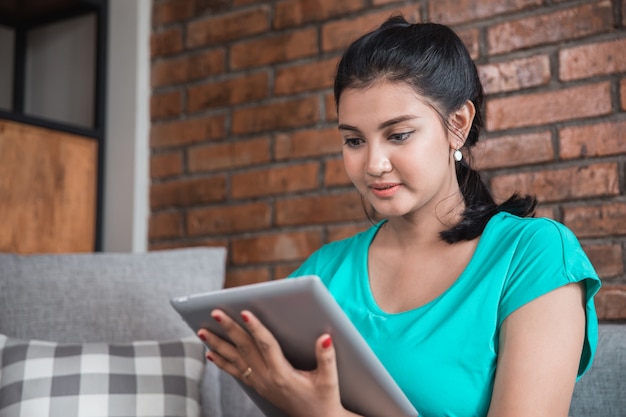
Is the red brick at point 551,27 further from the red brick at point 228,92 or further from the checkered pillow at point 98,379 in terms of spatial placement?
the checkered pillow at point 98,379

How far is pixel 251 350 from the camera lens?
1.09 meters

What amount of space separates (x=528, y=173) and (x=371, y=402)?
0.88 metres

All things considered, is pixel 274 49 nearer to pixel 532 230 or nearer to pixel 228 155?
pixel 228 155

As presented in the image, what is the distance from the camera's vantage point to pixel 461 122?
125 centimetres

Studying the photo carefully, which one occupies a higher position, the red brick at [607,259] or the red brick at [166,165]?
the red brick at [166,165]

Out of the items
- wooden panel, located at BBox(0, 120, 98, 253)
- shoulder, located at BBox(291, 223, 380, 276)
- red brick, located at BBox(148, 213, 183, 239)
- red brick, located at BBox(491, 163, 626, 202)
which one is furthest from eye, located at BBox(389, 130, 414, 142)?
wooden panel, located at BBox(0, 120, 98, 253)

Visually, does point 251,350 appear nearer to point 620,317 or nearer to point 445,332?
point 445,332

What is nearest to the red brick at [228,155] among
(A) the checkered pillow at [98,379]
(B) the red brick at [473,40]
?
(B) the red brick at [473,40]

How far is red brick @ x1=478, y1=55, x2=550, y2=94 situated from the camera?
1759 mm

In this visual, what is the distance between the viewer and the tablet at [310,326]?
0.95 m

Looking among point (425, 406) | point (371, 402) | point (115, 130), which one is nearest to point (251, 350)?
point (371, 402)

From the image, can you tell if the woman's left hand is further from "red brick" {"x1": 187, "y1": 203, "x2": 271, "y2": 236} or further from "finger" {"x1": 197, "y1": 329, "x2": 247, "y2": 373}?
"red brick" {"x1": 187, "y1": 203, "x2": 271, "y2": 236}

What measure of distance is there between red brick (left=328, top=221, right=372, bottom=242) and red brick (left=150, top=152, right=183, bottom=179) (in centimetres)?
58

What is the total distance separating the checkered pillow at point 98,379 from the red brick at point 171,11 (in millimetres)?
1170
